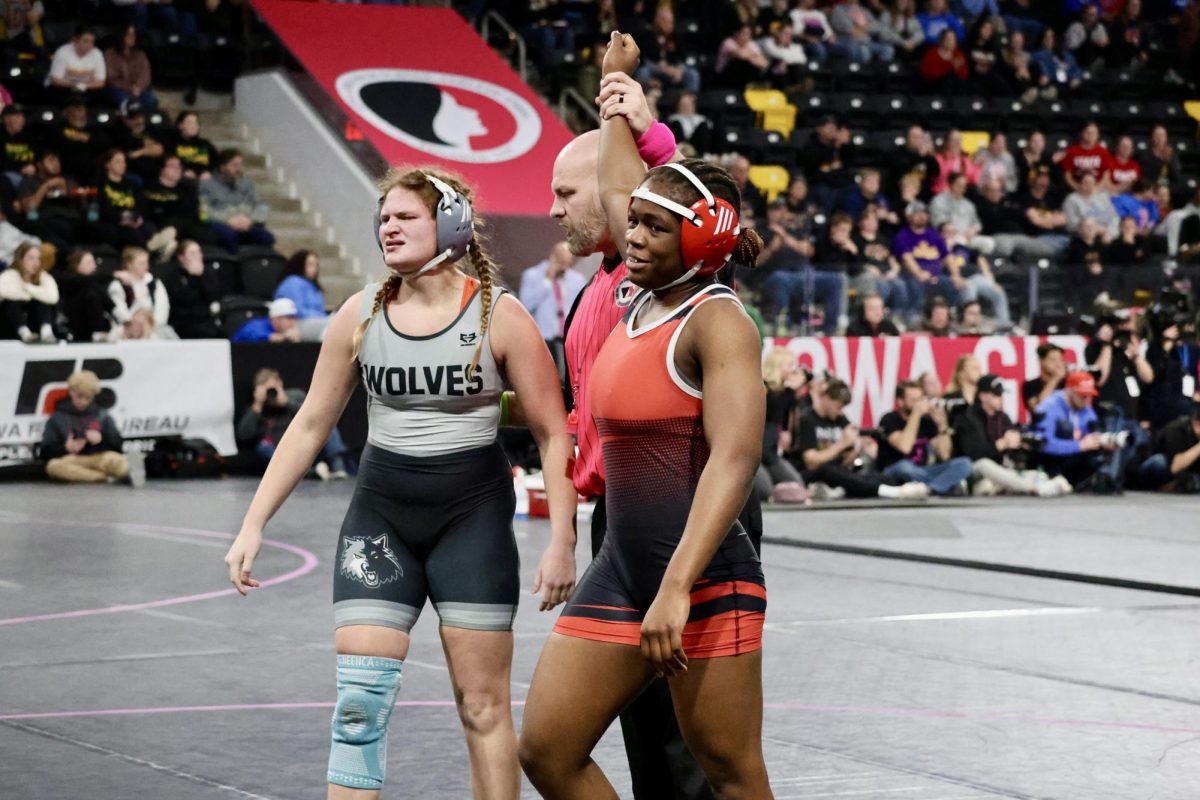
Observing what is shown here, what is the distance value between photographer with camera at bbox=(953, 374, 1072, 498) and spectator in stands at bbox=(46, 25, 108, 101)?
34.0ft

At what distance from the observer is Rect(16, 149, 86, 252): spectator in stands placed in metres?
18.5

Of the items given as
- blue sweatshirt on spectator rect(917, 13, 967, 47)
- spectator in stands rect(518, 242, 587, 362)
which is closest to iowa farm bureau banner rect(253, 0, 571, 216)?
spectator in stands rect(518, 242, 587, 362)

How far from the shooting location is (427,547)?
504 centimetres

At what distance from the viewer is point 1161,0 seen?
30453 millimetres

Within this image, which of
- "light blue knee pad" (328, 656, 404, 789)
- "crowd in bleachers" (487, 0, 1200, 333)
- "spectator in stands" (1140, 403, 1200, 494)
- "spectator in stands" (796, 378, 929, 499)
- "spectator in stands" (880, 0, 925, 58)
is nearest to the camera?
"light blue knee pad" (328, 656, 404, 789)

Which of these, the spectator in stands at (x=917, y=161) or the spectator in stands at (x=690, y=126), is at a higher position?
the spectator in stands at (x=690, y=126)

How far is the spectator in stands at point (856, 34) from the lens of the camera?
2647 cm

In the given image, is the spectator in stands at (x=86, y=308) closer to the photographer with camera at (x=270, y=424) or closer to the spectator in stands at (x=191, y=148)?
the photographer with camera at (x=270, y=424)

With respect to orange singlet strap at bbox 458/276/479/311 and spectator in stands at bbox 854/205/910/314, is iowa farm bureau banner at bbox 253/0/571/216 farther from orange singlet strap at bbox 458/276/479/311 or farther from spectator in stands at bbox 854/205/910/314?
orange singlet strap at bbox 458/276/479/311

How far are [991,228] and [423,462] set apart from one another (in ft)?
Result: 65.2

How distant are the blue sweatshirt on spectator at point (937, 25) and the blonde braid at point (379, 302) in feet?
76.1

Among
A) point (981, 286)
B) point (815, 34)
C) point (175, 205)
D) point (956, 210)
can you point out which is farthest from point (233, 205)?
point (815, 34)

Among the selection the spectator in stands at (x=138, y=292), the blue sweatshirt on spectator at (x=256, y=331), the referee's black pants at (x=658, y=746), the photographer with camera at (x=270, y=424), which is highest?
the referee's black pants at (x=658, y=746)

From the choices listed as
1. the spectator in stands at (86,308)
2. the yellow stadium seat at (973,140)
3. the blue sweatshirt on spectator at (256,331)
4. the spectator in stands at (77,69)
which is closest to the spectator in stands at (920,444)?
the blue sweatshirt on spectator at (256,331)
